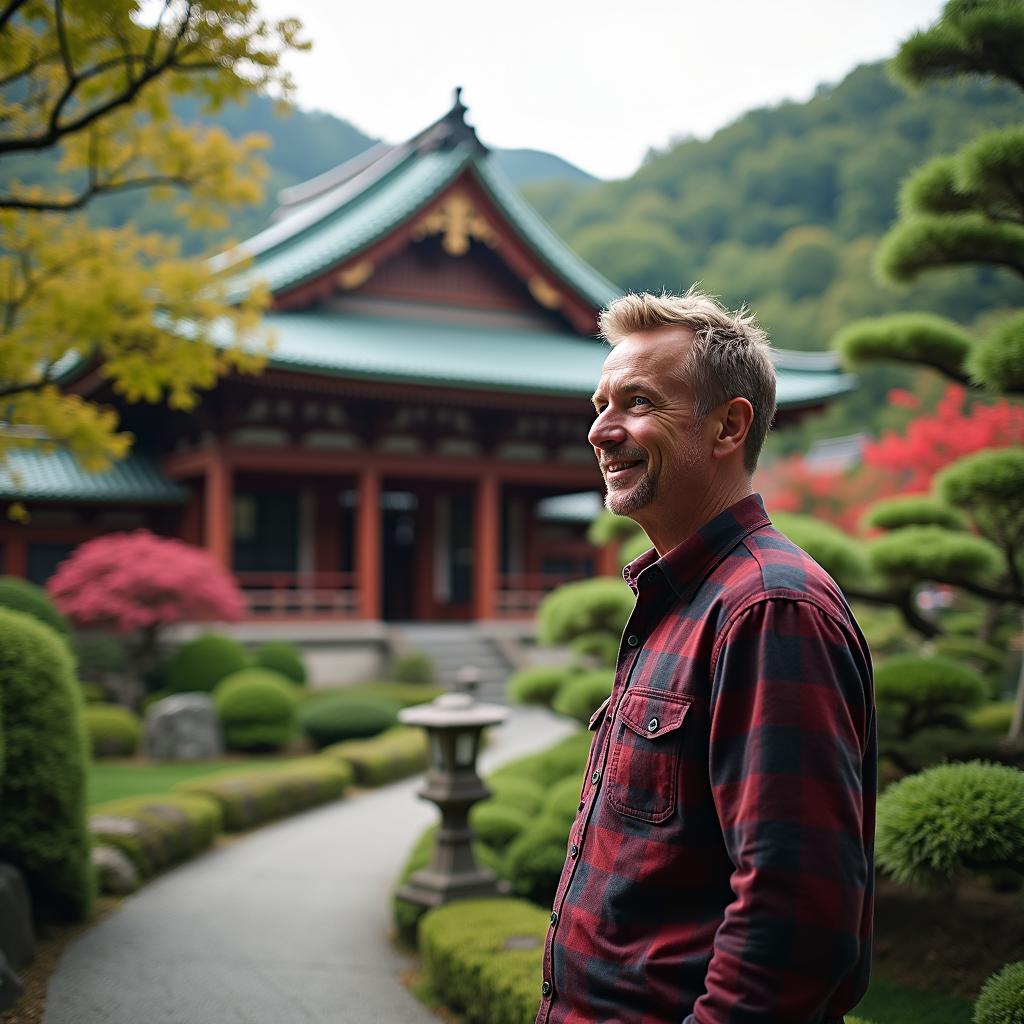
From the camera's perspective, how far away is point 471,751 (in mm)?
6258

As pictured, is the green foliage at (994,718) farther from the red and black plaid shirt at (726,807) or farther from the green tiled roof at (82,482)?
the green tiled roof at (82,482)

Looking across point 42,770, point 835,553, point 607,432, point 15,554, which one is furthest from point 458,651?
point 607,432

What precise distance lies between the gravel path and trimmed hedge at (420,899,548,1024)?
0.24m

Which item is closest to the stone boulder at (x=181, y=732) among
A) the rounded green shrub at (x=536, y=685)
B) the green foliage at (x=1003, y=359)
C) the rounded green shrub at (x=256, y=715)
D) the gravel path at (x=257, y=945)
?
the rounded green shrub at (x=256, y=715)

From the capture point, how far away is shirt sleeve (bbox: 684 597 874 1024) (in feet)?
5.04

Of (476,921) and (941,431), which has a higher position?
(941,431)

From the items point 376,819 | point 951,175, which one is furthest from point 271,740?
point 951,175

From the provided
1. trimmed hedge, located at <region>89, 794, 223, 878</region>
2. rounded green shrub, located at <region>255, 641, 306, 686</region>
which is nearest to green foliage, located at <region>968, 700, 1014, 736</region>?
trimmed hedge, located at <region>89, 794, 223, 878</region>

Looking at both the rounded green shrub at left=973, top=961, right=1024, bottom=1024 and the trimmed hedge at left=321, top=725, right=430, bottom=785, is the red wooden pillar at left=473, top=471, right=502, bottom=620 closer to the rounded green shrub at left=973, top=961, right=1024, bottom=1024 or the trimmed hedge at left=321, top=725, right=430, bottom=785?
the trimmed hedge at left=321, top=725, right=430, bottom=785

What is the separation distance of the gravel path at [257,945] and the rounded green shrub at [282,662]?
631 cm

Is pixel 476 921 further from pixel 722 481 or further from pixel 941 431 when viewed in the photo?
pixel 941 431

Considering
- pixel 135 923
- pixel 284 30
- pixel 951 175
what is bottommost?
pixel 135 923

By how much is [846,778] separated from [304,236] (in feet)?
65.0

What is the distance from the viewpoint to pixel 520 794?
786cm
